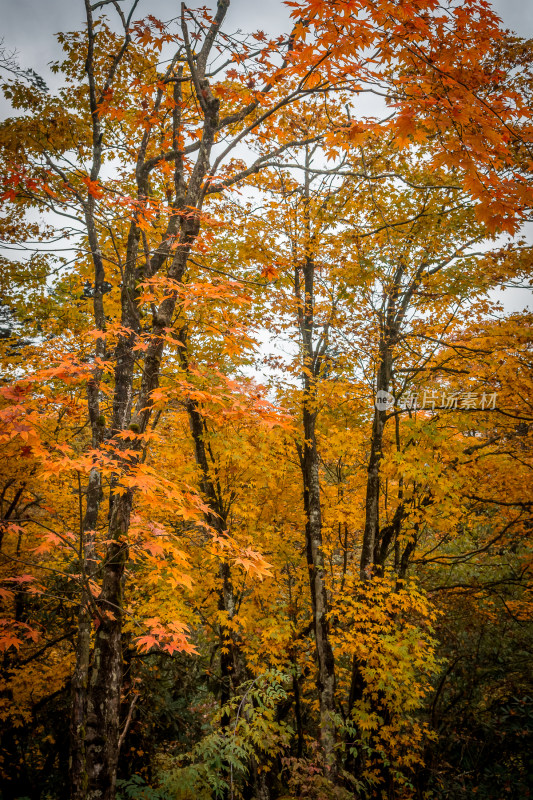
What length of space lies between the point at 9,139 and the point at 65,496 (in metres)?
6.62

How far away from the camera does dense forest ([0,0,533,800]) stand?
3.78m

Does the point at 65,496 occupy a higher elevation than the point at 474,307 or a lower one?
lower

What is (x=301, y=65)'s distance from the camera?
3.63 m

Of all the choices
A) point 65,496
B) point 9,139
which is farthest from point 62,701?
point 9,139

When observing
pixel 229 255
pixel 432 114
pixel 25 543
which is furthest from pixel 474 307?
pixel 25 543

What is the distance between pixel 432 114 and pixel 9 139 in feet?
18.3

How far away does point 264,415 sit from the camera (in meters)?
3.64

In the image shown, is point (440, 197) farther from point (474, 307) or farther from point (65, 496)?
point (65, 496)

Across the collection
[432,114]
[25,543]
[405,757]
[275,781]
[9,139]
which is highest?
[9,139]

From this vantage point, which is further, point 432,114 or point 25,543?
point 25,543

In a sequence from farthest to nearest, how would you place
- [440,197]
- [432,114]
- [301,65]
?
[440,197] → [301,65] → [432,114]

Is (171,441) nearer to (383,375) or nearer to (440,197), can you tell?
(383,375)

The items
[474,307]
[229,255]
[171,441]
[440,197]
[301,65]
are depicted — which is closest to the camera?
[301,65]

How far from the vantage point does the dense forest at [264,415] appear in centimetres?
378
